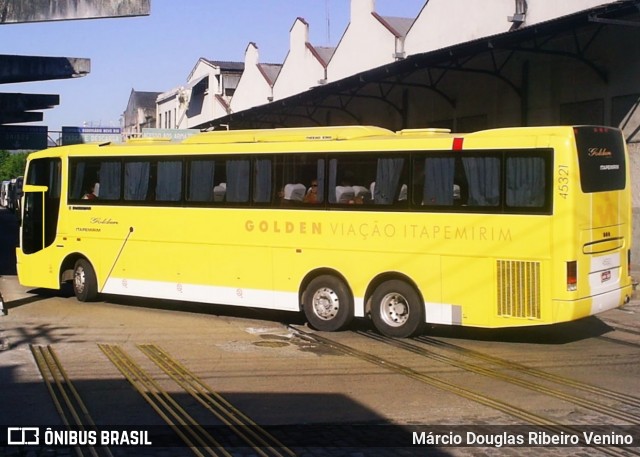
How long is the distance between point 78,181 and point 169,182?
8.77ft

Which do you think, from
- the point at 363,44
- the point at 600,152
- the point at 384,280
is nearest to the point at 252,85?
the point at 363,44

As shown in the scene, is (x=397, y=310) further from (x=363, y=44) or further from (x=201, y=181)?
(x=363, y=44)

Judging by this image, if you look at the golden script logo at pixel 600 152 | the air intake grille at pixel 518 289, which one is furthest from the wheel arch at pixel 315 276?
the golden script logo at pixel 600 152

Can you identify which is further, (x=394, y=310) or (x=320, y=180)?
(x=320, y=180)

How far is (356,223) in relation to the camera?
1391cm

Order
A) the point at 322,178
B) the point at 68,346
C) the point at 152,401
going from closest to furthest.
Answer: the point at 152,401 → the point at 68,346 → the point at 322,178

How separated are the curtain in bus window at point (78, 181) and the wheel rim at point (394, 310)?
295 inches

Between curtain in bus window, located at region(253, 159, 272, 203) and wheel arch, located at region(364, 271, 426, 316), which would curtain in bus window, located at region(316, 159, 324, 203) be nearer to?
curtain in bus window, located at region(253, 159, 272, 203)

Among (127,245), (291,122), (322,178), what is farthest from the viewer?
(291,122)

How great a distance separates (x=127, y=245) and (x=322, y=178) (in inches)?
189

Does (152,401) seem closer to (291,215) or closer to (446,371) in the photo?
(446,371)

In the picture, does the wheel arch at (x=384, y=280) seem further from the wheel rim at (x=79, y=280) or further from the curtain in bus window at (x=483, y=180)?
the wheel rim at (x=79, y=280)

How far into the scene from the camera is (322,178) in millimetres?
14352

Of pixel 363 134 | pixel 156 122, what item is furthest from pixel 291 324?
pixel 156 122
